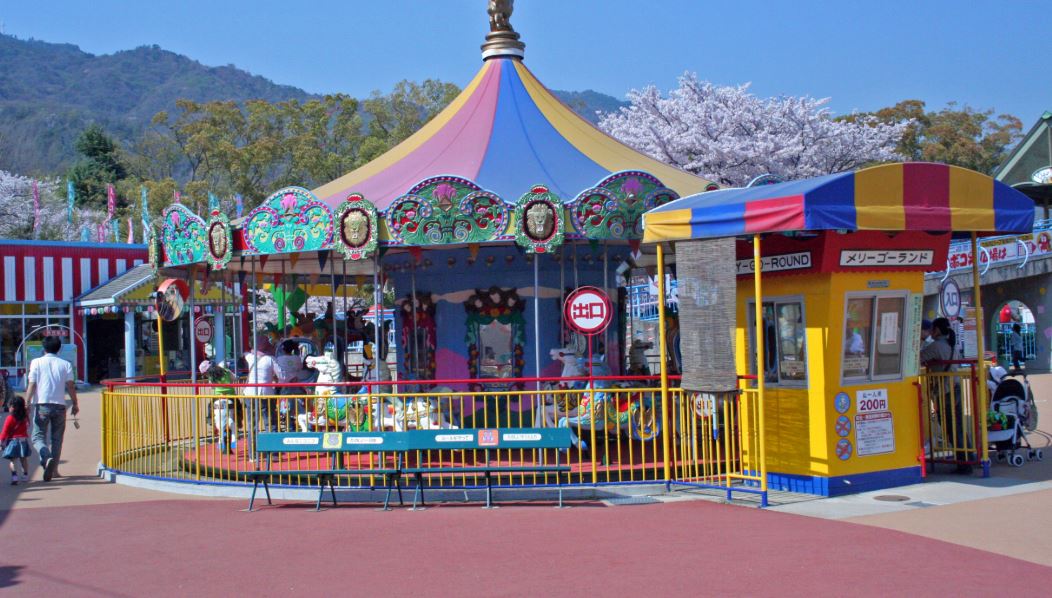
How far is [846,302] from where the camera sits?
34.5ft

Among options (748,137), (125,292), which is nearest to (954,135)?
(748,137)

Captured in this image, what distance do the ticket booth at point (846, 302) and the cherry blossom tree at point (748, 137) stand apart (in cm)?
2418

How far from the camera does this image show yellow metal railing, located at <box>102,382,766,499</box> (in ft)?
35.7

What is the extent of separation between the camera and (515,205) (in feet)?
40.1

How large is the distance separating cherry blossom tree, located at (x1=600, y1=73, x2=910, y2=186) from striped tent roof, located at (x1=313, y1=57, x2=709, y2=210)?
19820mm

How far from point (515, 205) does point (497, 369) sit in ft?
9.56

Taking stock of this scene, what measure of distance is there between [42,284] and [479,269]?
25.2 m

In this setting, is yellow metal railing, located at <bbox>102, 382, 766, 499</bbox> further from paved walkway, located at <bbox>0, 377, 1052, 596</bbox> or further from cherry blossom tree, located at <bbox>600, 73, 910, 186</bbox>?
cherry blossom tree, located at <bbox>600, 73, 910, 186</bbox>

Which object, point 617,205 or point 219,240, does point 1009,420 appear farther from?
point 219,240

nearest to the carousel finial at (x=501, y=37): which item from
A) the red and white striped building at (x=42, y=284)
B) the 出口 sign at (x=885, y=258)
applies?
the 出口 sign at (x=885, y=258)

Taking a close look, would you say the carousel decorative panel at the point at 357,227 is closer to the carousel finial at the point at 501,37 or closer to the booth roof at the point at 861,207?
the booth roof at the point at 861,207

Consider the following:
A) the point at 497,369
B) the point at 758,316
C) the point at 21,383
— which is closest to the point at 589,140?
the point at 497,369

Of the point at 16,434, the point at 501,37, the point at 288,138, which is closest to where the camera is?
the point at 16,434

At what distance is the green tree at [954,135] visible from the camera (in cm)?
5678
